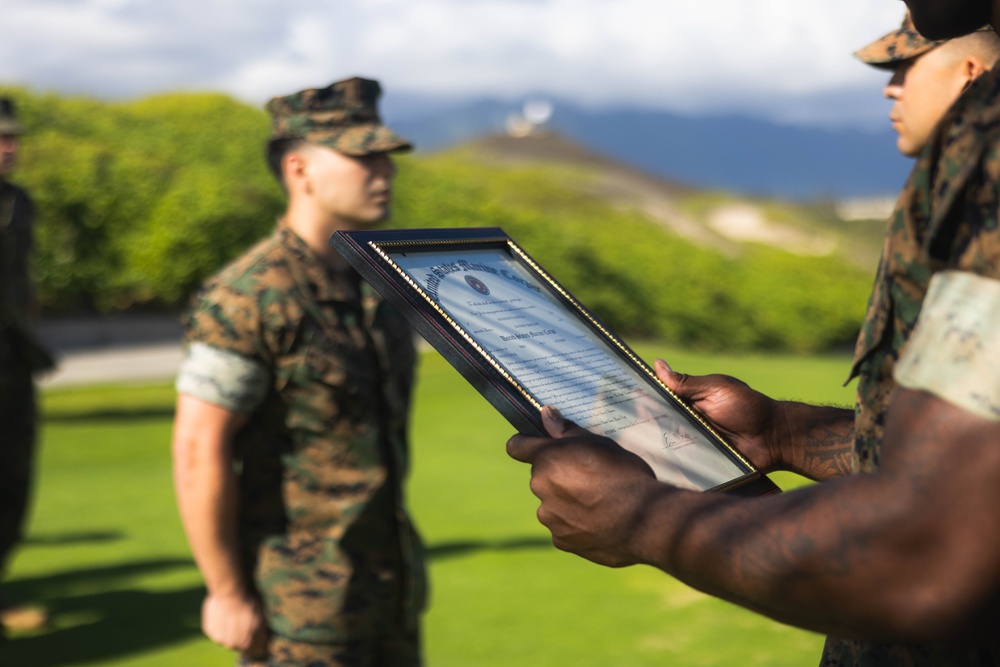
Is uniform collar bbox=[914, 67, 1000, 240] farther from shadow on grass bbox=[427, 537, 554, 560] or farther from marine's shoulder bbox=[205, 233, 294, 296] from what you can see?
shadow on grass bbox=[427, 537, 554, 560]

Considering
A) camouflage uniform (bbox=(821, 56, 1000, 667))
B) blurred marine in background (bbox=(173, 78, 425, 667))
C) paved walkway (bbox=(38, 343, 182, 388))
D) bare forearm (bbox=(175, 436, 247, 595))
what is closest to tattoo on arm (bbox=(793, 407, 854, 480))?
camouflage uniform (bbox=(821, 56, 1000, 667))

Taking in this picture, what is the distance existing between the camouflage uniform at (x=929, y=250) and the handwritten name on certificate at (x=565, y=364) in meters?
0.29

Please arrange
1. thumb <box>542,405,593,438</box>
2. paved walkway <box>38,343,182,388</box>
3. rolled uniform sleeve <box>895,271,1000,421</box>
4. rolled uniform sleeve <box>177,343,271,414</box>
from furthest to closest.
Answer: paved walkway <box>38,343,182,388</box>, rolled uniform sleeve <box>177,343,271,414</box>, thumb <box>542,405,593,438</box>, rolled uniform sleeve <box>895,271,1000,421</box>

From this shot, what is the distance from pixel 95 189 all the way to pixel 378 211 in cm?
1428

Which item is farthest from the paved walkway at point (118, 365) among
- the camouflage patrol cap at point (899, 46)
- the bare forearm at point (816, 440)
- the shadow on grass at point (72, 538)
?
the bare forearm at point (816, 440)

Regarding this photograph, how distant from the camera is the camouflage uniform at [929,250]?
1150 mm

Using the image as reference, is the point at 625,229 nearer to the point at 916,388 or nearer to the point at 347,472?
the point at 347,472

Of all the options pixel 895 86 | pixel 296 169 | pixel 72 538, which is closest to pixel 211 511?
pixel 296 169

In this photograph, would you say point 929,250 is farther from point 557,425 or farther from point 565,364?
point 565,364

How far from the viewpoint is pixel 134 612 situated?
18.2 ft

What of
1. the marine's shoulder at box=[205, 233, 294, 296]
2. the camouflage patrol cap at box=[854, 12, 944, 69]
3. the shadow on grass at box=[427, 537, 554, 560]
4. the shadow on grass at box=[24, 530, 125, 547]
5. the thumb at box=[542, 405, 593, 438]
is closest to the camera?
the thumb at box=[542, 405, 593, 438]

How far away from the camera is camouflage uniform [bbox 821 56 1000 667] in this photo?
1.15 meters

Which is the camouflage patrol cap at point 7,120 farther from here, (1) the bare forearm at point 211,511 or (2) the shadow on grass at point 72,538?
(1) the bare forearm at point 211,511

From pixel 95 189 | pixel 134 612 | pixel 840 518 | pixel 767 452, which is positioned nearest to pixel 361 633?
pixel 767 452
